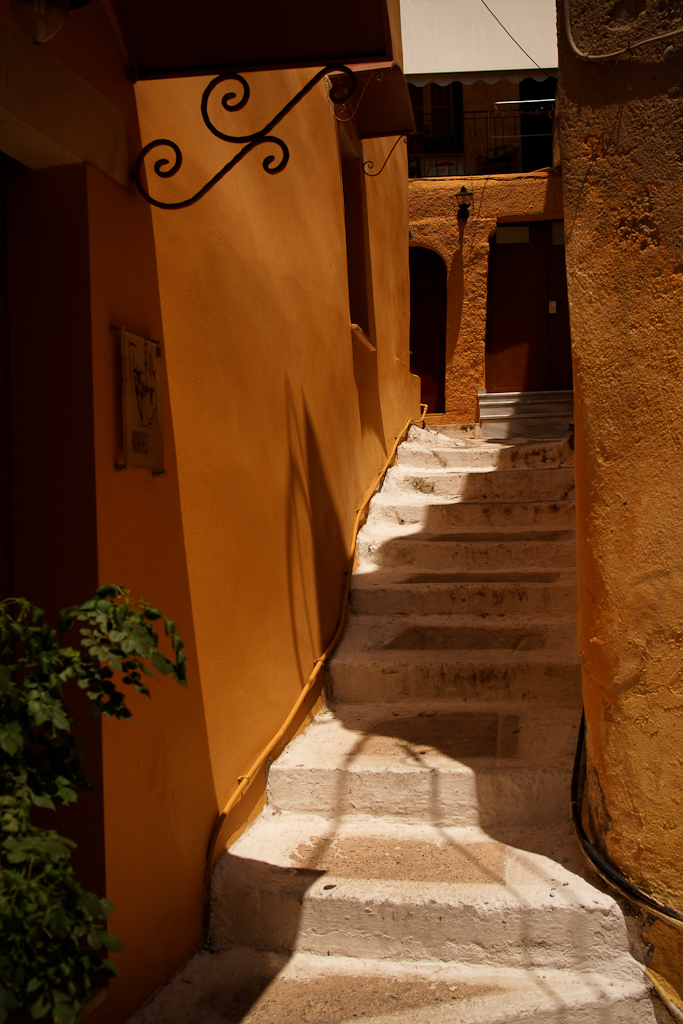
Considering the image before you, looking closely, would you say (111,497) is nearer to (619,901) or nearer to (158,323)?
(158,323)

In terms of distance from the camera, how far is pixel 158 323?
2.52 m

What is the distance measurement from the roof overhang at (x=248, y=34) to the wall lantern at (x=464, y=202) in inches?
377

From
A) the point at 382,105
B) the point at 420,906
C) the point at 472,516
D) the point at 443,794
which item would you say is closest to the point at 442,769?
the point at 443,794

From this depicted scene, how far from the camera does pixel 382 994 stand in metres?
2.46

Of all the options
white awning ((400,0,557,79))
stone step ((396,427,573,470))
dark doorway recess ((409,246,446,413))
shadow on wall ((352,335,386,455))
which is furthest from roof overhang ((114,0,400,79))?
dark doorway recess ((409,246,446,413))

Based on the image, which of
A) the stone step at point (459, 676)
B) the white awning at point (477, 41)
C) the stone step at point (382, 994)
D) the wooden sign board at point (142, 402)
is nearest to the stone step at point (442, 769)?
the stone step at point (459, 676)

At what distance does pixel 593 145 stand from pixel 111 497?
5.95 feet

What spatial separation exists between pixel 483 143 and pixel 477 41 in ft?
13.9

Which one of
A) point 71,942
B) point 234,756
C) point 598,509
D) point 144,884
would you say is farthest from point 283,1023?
point 598,509

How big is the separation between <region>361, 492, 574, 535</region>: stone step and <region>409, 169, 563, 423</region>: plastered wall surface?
6.51m

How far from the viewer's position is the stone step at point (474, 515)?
521 centimetres

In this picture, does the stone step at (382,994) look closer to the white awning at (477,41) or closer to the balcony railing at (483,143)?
the white awning at (477,41)

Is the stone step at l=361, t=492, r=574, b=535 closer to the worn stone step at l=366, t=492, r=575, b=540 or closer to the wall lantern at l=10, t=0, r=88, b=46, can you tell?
the worn stone step at l=366, t=492, r=575, b=540

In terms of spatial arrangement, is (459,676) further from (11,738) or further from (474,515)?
(11,738)
